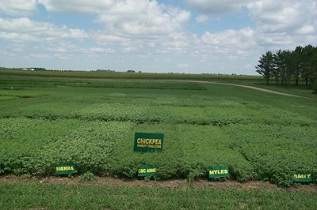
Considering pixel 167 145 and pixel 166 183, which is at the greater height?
pixel 167 145

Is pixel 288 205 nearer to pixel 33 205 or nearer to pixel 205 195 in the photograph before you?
pixel 205 195

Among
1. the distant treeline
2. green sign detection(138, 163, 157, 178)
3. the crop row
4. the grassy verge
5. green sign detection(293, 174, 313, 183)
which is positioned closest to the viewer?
the grassy verge

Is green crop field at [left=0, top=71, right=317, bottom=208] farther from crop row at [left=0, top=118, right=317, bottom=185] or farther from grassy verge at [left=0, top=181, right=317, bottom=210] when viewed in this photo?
grassy verge at [left=0, top=181, right=317, bottom=210]

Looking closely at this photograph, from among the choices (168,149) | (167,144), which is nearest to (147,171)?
(168,149)

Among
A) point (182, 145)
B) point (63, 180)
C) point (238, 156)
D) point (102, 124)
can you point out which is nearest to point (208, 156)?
point (238, 156)

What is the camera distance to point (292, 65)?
10356 cm

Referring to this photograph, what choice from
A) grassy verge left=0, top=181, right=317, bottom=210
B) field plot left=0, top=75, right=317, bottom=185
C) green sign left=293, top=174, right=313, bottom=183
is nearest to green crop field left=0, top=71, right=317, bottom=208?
field plot left=0, top=75, right=317, bottom=185

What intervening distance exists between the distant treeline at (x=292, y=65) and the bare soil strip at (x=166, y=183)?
77023 millimetres

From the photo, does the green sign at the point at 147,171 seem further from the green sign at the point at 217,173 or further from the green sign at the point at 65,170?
the green sign at the point at 65,170

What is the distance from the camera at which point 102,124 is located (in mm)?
21797

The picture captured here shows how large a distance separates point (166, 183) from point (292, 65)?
97.4m

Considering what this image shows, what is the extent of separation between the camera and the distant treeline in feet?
302

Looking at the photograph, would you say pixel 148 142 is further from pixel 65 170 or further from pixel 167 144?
pixel 65 170

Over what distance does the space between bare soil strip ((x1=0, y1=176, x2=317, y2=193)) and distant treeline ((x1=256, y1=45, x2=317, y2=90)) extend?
77023 millimetres
